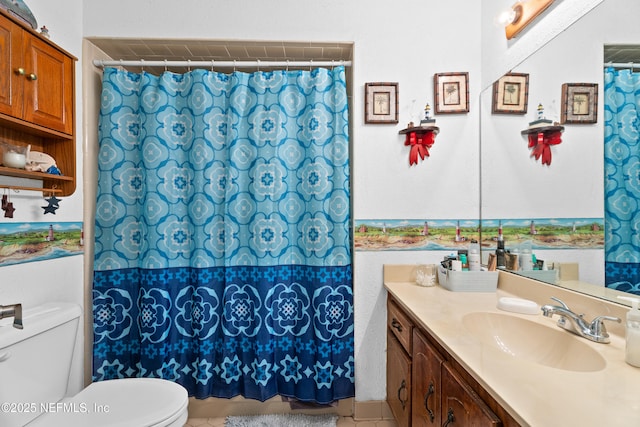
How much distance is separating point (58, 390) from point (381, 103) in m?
2.14

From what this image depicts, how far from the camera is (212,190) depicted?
1.77m

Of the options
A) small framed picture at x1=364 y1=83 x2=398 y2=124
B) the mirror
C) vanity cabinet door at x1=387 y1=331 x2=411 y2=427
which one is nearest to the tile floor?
vanity cabinet door at x1=387 y1=331 x2=411 y2=427

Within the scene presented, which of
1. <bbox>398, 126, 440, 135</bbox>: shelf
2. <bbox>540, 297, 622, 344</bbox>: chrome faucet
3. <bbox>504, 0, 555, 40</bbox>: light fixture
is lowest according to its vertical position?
<bbox>540, 297, 622, 344</bbox>: chrome faucet

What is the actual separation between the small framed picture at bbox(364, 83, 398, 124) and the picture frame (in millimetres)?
781

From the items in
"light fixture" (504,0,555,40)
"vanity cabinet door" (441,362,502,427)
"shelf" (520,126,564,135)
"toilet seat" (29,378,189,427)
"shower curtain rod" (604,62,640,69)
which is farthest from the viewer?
"light fixture" (504,0,555,40)

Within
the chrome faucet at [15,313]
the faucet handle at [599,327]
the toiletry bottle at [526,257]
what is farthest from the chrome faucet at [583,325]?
the chrome faucet at [15,313]

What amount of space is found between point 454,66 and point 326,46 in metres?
0.76

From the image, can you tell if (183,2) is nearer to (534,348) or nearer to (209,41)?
(209,41)

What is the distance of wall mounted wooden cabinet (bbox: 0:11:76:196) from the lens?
118 cm

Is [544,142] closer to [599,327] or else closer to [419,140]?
[419,140]

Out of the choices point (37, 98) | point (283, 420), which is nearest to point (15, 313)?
point (37, 98)

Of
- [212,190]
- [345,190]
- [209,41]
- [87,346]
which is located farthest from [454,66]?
[87,346]

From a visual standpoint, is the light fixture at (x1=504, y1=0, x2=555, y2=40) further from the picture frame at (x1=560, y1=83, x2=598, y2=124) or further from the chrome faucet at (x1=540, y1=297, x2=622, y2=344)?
the chrome faucet at (x1=540, y1=297, x2=622, y2=344)

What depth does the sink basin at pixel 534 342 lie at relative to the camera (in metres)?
0.94
